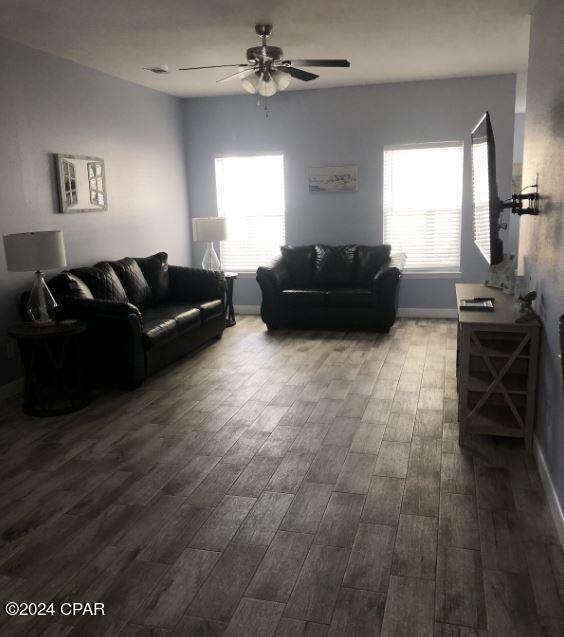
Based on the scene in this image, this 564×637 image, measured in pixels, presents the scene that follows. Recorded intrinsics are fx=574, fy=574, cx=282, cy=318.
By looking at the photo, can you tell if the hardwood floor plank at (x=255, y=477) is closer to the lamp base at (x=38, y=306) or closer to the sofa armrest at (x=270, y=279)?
the lamp base at (x=38, y=306)

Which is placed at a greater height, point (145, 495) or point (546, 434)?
point (546, 434)

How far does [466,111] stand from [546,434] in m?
4.68

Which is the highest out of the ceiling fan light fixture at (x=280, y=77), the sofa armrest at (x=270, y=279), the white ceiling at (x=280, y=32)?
the white ceiling at (x=280, y=32)

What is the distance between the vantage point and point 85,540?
250 centimetres

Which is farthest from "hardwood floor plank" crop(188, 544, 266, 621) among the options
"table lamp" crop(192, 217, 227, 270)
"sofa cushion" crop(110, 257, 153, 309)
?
"table lamp" crop(192, 217, 227, 270)

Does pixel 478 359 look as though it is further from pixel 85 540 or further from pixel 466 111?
pixel 466 111

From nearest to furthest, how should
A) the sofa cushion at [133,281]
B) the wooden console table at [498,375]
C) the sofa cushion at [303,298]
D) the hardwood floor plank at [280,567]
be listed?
1. the hardwood floor plank at [280,567]
2. the wooden console table at [498,375]
3. the sofa cushion at [133,281]
4. the sofa cushion at [303,298]

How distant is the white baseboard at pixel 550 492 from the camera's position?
2428 millimetres

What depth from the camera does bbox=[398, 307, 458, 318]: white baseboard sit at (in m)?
6.95

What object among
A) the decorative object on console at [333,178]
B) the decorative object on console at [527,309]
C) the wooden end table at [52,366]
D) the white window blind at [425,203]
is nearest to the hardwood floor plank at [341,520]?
the decorative object on console at [527,309]

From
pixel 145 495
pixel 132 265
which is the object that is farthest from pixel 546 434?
pixel 132 265

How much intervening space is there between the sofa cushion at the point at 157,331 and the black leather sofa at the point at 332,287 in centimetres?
173

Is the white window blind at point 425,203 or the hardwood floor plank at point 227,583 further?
the white window blind at point 425,203

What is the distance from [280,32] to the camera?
4.48 metres
